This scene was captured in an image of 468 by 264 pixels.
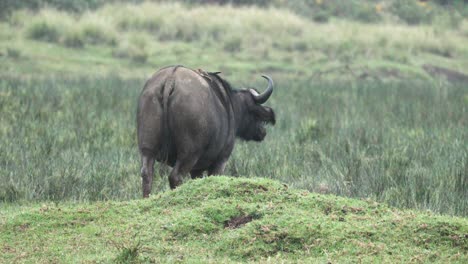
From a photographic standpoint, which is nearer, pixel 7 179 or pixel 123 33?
pixel 7 179

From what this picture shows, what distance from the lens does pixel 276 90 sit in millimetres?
23844

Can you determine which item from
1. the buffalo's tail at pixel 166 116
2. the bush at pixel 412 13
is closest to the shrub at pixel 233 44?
the bush at pixel 412 13

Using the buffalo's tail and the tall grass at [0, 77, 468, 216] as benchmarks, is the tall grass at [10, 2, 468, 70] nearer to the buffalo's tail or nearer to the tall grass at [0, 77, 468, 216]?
the tall grass at [0, 77, 468, 216]

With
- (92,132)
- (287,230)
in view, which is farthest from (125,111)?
(287,230)

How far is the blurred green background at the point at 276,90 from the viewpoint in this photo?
1111 cm

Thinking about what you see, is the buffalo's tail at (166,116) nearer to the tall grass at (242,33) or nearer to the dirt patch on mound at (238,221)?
the dirt patch on mound at (238,221)

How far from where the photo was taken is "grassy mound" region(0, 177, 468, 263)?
6988 millimetres

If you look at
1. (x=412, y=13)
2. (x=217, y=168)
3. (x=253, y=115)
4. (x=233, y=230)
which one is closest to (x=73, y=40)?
(x=412, y=13)

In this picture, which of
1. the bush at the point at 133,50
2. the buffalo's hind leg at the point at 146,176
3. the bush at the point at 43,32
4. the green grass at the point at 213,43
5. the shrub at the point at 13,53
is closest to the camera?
the buffalo's hind leg at the point at 146,176

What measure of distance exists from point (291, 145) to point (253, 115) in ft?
8.96

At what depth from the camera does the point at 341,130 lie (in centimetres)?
1609

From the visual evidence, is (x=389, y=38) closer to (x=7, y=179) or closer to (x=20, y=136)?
(x=20, y=136)

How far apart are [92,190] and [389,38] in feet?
97.8

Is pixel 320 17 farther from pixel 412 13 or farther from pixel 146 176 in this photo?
pixel 146 176
